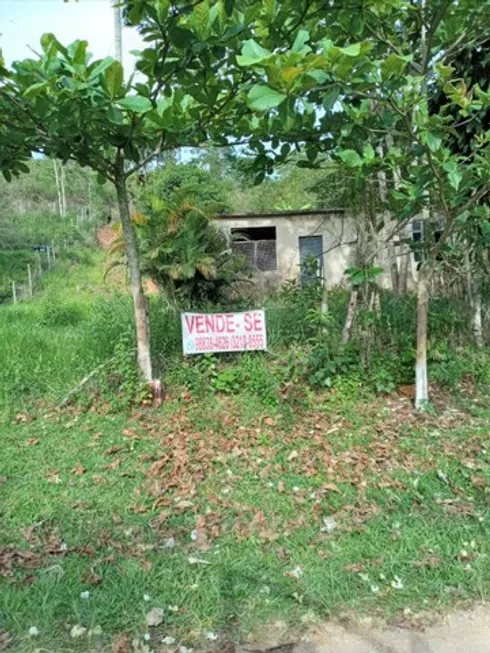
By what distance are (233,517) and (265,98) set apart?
78.5 inches


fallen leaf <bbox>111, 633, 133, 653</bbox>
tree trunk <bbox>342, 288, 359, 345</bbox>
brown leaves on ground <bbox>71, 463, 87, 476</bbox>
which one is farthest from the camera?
tree trunk <bbox>342, 288, 359, 345</bbox>

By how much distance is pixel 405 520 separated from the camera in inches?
95.0

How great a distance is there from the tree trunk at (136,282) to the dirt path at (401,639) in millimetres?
2344

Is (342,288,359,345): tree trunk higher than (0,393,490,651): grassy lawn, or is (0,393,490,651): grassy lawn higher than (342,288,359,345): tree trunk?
(342,288,359,345): tree trunk

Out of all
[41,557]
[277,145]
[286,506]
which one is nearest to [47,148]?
[277,145]

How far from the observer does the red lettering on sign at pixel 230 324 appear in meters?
4.09

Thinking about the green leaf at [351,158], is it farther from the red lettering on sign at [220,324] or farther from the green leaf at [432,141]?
the red lettering on sign at [220,324]

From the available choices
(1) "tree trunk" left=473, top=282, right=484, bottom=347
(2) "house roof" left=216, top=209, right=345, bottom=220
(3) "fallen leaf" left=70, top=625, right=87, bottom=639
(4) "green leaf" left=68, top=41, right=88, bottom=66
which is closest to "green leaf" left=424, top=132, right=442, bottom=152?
(4) "green leaf" left=68, top=41, right=88, bottom=66

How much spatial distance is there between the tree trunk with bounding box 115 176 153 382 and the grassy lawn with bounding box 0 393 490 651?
1.38 ft

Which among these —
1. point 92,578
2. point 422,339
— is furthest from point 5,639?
point 422,339

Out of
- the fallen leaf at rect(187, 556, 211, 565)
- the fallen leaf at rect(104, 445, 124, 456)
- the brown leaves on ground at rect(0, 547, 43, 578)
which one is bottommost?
the fallen leaf at rect(187, 556, 211, 565)

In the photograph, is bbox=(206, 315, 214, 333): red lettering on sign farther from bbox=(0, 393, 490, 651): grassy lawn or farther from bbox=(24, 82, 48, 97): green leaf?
bbox=(24, 82, 48, 97): green leaf

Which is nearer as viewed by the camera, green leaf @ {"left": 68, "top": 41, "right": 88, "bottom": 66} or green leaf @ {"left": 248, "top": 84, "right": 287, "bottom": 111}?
green leaf @ {"left": 248, "top": 84, "right": 287, "bottom": 111}

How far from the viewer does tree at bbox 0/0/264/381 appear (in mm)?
2223
